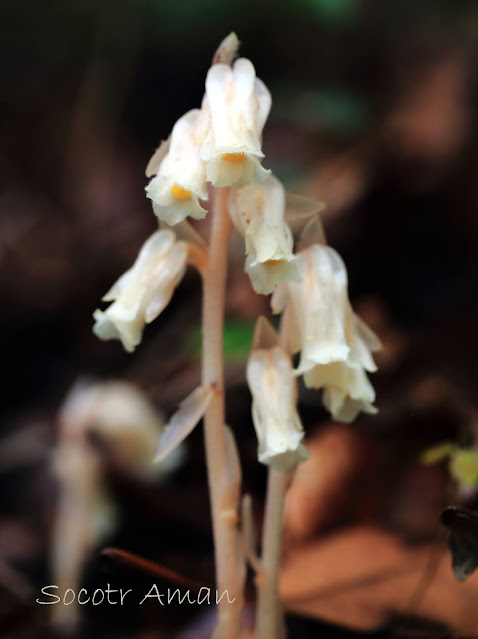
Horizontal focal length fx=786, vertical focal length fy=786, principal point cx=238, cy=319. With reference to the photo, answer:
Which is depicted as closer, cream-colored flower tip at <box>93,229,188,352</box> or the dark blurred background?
cream-colored flower tip at <box>93,229,188,352</box>

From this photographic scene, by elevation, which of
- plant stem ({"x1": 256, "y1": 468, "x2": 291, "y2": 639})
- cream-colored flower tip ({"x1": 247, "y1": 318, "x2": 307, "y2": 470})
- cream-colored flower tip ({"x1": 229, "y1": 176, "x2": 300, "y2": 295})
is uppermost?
cream-colored flower tip ({"x1": 229, "y1": 176, "x2": 300, "y2": 295})

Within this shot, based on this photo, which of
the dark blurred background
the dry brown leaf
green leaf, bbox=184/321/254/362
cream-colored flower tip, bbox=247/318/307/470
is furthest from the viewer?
green leaf, bbox=184/321/254/362

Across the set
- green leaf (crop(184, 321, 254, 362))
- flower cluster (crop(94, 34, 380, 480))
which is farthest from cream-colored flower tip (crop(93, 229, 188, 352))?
green leaf (crop(184, 321, 254, 362))

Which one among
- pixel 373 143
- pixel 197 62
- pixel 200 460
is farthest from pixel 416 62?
pixel 200 460

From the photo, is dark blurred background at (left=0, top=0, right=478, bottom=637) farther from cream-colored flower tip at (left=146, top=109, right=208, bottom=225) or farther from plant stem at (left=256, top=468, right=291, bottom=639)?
cream-colored flower tip at (left=146, top=109, right=208, bottom=225)

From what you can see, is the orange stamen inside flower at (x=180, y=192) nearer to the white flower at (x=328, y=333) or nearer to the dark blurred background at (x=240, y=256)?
the white flower at (x=328, y=333)

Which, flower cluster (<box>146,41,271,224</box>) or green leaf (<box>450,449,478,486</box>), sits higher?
flower cluster (<box>146,41,271,224</box>)

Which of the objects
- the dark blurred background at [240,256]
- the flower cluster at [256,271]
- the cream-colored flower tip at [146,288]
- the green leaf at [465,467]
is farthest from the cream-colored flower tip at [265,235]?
the dark blurred background at [240,256]

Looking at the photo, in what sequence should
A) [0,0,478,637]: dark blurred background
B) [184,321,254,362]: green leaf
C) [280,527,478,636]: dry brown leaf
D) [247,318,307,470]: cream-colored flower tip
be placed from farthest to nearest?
[184,321,254,362]: green leaf < [0,0,478,637]: dark blurred background < [280,527,478,636]: dry brown leaf < [247,318,307,470]: cream-colored flower tip
